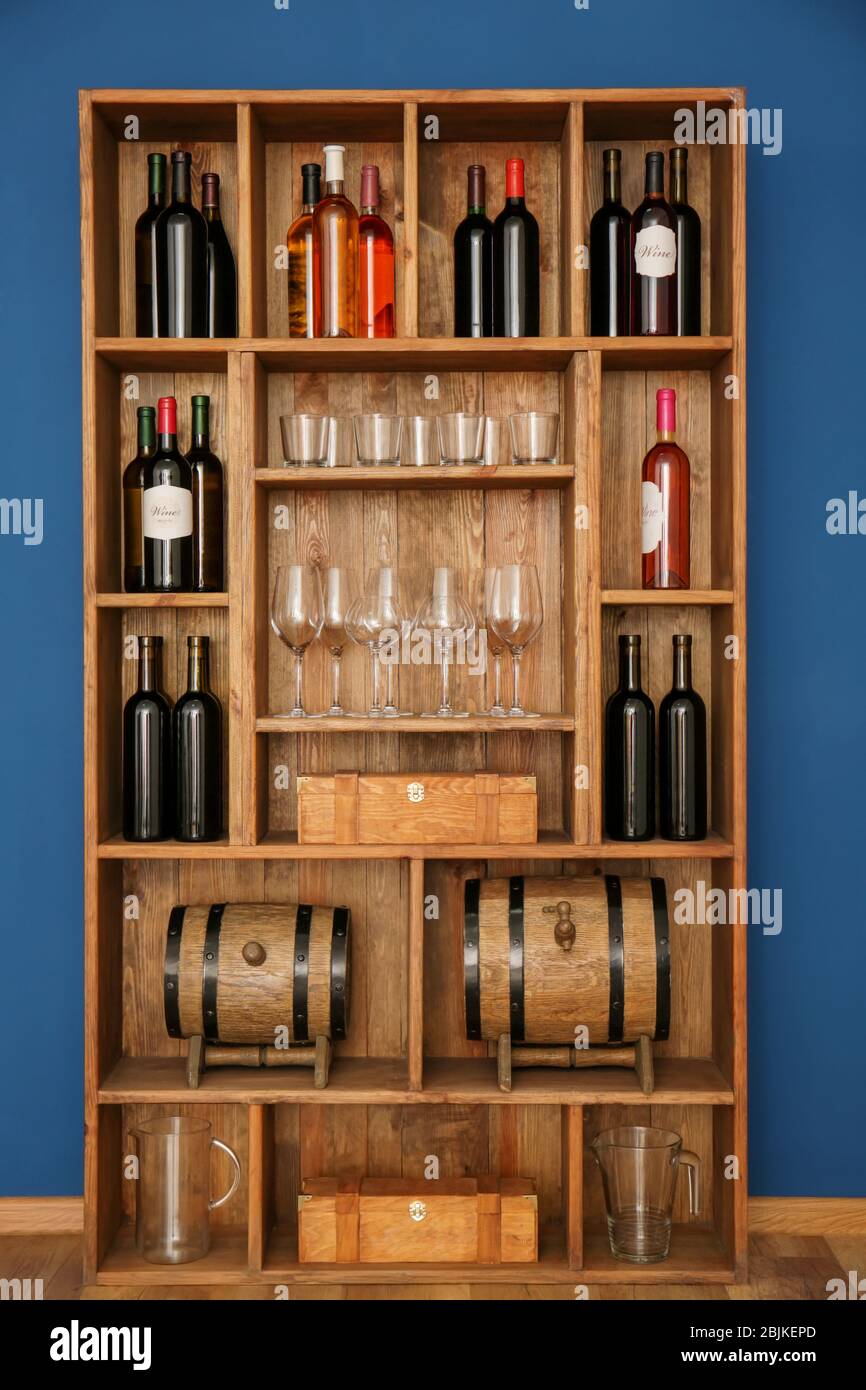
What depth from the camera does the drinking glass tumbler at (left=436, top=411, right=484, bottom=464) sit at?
112 inches

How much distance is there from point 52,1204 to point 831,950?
189cm

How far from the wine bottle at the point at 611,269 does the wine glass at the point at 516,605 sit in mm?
540

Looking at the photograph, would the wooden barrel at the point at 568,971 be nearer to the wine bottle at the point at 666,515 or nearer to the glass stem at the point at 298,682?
the glass stem at the point at 298,682

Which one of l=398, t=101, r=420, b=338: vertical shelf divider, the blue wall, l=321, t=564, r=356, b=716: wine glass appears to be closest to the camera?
l=398, t=101, r=420, b=338: vertical shelf divider

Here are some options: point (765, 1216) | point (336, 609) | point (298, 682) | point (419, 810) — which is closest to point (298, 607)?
point (336, 609)

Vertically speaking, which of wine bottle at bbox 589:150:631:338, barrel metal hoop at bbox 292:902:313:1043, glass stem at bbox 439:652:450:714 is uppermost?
wine bottle at bbox 589:150:631:338

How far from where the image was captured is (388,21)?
309 centimetres

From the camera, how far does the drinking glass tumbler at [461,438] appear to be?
285 cm

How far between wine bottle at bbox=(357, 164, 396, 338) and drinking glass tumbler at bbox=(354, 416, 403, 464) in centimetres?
18

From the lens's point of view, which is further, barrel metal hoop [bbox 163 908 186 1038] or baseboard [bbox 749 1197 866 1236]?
baseboard [bbox 749 1197 866 1236]

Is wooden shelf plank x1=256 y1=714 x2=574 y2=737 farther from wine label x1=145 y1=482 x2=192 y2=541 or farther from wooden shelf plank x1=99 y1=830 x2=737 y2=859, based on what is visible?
wine label x1=145 y1=482 x2=192 y2=541

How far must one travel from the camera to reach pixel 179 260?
2.88 m

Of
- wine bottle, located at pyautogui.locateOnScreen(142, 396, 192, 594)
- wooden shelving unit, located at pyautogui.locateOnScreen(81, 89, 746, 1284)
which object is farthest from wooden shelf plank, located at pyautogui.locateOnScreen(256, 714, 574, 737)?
wine bottle, located at pyautogui.locateOnScreen(142, 396, 192, 594)

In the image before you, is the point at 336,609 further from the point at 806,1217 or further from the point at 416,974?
the point at 806,1217
